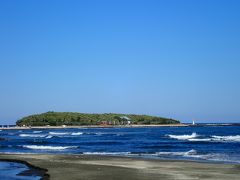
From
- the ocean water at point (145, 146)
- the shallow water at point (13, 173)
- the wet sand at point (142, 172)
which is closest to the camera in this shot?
the wet sand at point (142, 172)

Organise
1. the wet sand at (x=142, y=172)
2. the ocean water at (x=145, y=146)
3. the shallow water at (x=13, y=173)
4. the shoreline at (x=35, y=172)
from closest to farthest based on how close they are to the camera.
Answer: the wet sand at (x=142, y=172)
the shallow water at (x=13, y=173)
the shoreline at (x=35, y=172)
the ocean water at (x=145, y=146)

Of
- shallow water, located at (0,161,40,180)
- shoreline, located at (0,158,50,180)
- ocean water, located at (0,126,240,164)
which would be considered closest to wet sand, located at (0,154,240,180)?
shoreline, located at (0,158,50,180)

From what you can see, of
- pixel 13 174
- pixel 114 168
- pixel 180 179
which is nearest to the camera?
pixel 180 179

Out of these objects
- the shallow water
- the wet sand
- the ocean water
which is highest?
the ocean water

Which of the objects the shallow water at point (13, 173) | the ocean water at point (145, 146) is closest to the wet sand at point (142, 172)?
→ the shallow water at point (13, 173)

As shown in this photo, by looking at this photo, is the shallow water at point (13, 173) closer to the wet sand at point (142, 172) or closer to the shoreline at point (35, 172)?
the shoreline at point (35, 172)

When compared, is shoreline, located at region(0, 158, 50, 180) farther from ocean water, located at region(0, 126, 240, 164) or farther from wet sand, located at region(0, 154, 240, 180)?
ocean water, located at region(0, 126, 240, 164)

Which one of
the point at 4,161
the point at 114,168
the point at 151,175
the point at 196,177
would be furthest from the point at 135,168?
the point at 4,161

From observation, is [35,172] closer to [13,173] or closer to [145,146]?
[13,173]

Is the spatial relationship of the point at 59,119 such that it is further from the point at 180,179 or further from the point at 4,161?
the point at 180,179

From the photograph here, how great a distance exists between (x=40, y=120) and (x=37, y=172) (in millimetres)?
170260

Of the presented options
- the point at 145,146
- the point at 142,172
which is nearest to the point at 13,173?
the point at 142,172

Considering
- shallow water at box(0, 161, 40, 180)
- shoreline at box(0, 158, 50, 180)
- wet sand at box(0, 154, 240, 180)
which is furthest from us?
shoreline at box(0, 158, 50, 180)

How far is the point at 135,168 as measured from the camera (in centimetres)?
2308
